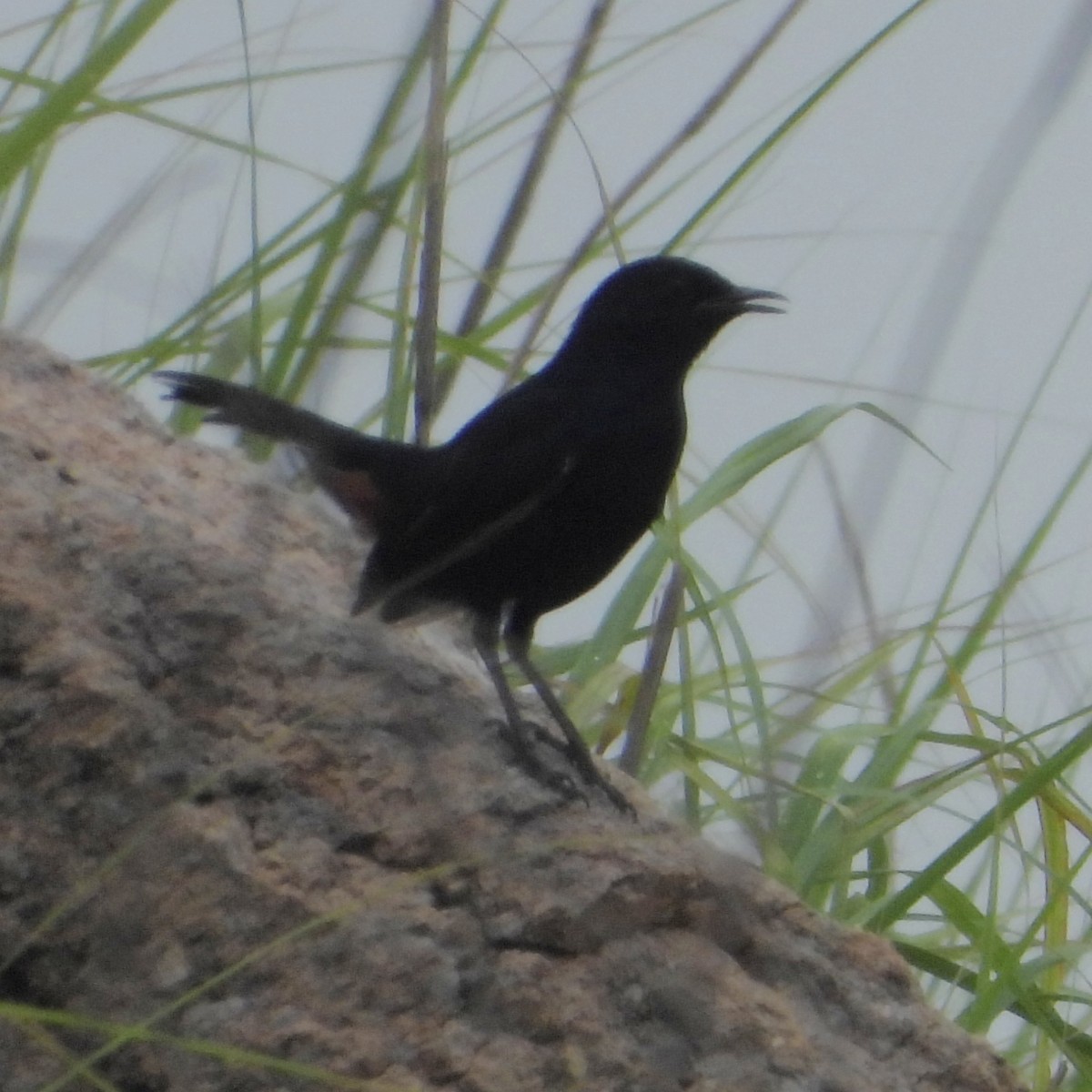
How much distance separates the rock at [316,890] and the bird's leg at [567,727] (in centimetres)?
9

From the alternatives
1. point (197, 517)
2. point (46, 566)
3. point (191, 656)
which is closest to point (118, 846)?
point (191, 656)

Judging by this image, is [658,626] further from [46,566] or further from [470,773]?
[46,566]

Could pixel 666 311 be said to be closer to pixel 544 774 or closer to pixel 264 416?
pixel 264 416

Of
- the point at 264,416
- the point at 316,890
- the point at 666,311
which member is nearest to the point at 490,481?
the point at 264,416

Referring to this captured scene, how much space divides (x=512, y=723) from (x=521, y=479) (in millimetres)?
461

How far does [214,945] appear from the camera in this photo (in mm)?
1675

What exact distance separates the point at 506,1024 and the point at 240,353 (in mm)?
1577

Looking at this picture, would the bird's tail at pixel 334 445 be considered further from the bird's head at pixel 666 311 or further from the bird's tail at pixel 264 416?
the bird's head at pixel 666 311

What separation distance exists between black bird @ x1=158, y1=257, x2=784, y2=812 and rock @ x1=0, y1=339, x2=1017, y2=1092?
0.27 m

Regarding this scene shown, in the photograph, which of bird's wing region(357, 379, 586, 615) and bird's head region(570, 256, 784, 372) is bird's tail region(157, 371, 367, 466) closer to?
bird's wing region(357, 379, 586, 615)

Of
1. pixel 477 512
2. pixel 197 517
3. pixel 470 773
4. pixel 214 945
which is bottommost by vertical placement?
pixel 214 945

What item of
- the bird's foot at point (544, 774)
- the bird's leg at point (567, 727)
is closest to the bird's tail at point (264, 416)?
the bird's leg at point (567, 727)

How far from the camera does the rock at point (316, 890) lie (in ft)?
5.35

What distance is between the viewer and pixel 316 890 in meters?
1.79
